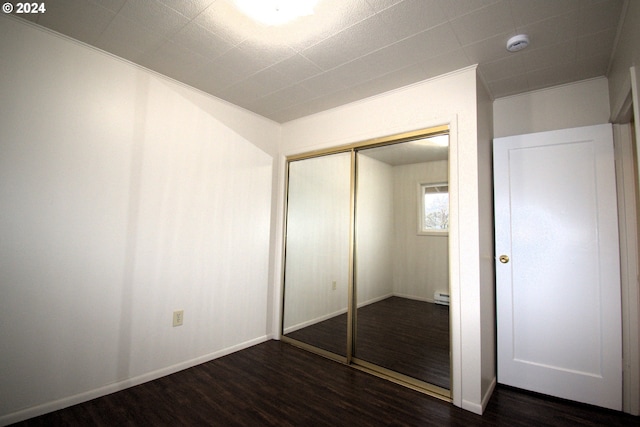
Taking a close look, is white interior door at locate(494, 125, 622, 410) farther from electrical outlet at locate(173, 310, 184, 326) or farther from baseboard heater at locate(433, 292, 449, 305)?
electrical outlet at locate(173, 310, 184, 326)

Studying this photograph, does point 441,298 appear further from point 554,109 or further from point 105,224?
point 105,224

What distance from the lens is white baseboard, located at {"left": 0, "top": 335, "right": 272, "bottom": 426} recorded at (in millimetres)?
1694

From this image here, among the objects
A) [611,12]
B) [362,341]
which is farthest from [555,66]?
[362,341]

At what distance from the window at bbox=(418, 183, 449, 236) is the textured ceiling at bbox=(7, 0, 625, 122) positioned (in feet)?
3.07

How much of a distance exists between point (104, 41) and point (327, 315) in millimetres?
3006

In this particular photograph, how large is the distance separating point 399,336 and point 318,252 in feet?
3.95

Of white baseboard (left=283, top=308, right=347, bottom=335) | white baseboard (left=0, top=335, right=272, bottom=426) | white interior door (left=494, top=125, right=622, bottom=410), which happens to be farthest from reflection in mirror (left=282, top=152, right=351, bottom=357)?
white interior door (left=494, top=125, right=622, bottom=410)

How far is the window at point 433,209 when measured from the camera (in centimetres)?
233

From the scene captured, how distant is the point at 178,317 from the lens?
2.41 m

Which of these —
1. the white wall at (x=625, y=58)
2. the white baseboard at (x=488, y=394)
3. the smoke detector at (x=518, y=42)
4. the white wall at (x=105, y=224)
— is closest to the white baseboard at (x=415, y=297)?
the white baseboard at (x=488, y=394)

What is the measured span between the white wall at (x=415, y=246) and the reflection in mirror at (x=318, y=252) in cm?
51

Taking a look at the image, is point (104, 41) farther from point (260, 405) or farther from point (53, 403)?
point (260, 405)

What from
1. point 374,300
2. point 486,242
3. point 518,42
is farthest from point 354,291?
point 518,42

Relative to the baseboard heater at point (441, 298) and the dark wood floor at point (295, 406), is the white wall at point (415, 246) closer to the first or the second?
the baseboard heater at point (441, 298)
